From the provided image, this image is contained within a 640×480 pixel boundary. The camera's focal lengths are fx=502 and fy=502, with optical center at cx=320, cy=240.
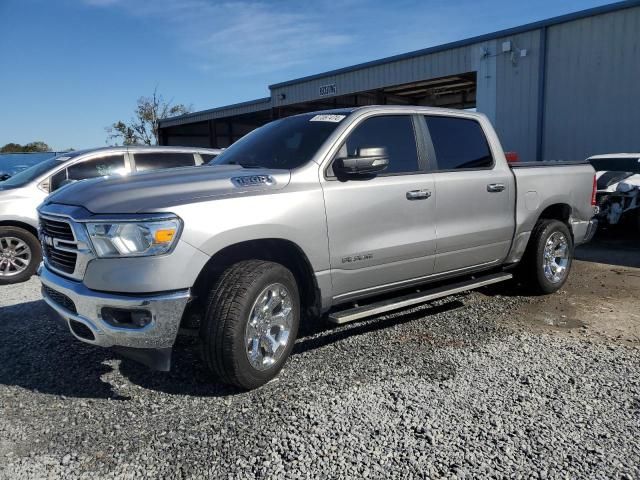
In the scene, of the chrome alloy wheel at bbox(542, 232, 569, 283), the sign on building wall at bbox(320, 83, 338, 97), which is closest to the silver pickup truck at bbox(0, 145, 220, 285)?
the chrome alloy wheel at bbox(542, 232, 569, 283)

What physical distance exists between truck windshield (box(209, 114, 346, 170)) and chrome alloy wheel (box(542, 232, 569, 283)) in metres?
2.87

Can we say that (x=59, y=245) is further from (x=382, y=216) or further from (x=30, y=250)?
(x=30, y=250)

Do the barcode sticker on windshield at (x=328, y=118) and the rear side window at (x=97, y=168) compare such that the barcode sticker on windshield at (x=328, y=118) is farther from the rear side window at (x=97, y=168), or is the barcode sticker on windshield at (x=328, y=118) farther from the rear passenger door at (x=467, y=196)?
the rear side window at (x=97, y=168)

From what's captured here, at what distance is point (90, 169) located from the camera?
688cm

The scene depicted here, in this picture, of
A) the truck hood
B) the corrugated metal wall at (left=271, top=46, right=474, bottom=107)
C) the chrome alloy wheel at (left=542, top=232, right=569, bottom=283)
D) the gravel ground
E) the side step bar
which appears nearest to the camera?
the gravel ground

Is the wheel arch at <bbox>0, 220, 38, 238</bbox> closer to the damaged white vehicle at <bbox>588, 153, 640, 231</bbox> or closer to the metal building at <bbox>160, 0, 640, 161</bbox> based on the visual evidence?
the damaged white vehicle at <bbox>588, 153, 640, 231</bbox>

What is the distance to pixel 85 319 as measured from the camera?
→ 296 cm

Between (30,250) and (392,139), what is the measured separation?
16.7ft

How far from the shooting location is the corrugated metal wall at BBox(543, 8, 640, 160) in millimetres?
10586

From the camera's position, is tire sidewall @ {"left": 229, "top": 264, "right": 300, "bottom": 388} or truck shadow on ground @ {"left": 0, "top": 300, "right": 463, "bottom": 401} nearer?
tire sidewall @ {"left": 229, "top": 264, "right": 300, "bottom": 388}

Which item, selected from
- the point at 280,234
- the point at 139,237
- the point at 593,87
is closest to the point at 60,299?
the point at 139,237

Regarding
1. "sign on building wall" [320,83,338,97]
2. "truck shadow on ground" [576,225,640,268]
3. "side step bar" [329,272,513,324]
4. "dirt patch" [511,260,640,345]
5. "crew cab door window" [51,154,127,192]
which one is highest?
"sign on building wall" [320,83,338,97]

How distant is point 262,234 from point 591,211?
447cm

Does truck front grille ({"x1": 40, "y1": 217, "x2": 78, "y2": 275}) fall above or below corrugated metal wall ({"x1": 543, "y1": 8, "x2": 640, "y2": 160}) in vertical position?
below
